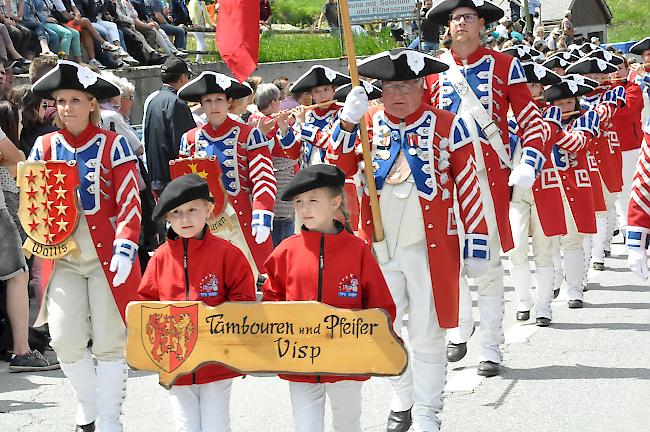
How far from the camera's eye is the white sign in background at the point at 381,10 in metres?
24.0

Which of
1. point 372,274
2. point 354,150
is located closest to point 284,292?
point 372,274

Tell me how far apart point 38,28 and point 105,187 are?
1154 centimetres

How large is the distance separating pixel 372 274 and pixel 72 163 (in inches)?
77.6

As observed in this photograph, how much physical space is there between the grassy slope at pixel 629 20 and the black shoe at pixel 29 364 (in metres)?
50.5

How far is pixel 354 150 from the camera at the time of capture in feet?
21.7

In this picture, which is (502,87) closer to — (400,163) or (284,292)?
(400,163)

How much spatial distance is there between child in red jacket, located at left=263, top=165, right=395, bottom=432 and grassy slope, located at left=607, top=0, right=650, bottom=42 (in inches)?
2087

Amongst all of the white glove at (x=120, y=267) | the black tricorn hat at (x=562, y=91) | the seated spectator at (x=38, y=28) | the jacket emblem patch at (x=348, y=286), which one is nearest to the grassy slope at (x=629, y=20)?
the seated spectator at (x=38, y=28)

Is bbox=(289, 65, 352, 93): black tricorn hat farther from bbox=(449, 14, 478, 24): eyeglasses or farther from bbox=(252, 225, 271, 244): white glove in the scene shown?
bbox=(252, 225, 271, 244): white glove

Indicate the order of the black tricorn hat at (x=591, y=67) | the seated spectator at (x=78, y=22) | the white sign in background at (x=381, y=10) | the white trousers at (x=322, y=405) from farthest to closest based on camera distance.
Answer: the white sign in background at (x=381, y=10) → the seated spectator at (x=78, y=22) → the black tricorn hat at (x=591, y=67) → the white trousers at (x=322, y=405)

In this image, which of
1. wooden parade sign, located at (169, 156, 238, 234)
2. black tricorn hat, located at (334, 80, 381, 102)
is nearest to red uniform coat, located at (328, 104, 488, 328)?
wooden parade sign, located at (169, 156, 238, 234)

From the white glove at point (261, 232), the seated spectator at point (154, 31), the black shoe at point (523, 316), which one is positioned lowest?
the black shoe at point (523, 316)

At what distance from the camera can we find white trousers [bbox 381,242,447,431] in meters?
6.57

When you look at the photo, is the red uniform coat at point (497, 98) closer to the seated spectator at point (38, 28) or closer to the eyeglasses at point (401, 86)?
the eyeglasses at point (401, 86)
